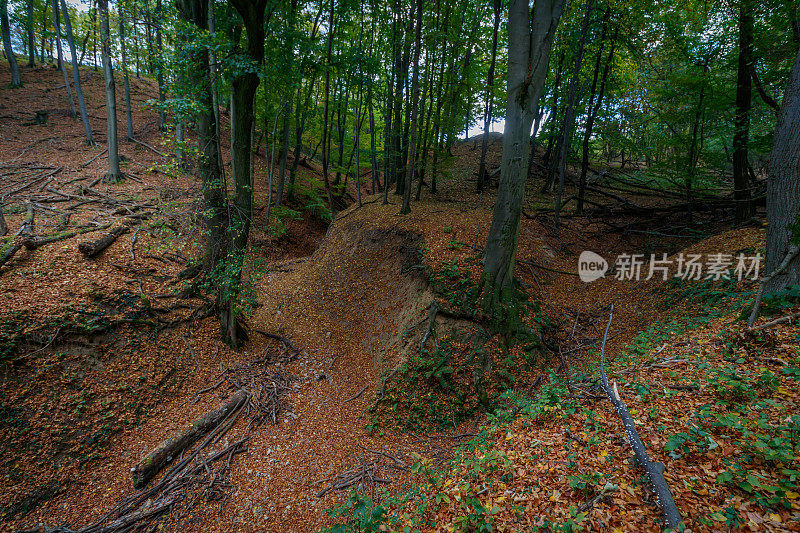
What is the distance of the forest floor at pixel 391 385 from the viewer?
9.04 feet

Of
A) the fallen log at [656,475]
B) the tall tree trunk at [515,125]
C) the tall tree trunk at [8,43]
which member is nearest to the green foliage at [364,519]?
the fallen log at [656,475]

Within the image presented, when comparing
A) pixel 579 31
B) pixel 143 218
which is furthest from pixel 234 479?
pixel 579 31

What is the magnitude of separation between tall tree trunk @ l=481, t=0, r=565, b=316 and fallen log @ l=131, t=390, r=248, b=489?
5.38 metres

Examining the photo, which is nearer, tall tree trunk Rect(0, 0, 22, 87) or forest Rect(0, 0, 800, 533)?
forest Rect(0, 0, 800, 533)

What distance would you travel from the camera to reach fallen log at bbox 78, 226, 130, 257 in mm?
6512

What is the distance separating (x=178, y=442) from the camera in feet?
16.0

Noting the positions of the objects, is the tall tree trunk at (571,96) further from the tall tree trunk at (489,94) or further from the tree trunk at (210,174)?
the tree trunk at (210,174)

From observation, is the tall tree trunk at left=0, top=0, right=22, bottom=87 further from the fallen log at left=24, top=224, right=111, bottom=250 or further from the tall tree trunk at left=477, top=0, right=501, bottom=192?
the tall tree trunk at left=477, top=0, right=501, bottom=192

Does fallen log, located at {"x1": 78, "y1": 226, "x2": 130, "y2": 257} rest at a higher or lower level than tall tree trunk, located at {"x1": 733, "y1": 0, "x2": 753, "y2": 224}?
lower

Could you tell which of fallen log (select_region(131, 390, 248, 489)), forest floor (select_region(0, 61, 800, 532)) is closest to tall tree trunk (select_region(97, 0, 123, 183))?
forest floor (select_region(0, 61, 800, 532))

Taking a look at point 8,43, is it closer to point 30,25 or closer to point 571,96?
point 30,25

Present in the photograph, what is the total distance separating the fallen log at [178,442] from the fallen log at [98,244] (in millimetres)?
4578

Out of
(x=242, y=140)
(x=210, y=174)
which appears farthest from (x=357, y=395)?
(x=242, y=140)

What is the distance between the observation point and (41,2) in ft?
66.6
